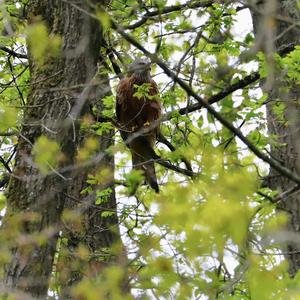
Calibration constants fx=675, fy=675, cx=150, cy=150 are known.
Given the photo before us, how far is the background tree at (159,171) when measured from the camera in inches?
118

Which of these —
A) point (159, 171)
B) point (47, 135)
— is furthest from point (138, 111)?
point (47, 135)

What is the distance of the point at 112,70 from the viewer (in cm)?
629

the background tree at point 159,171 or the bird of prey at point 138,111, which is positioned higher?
the bird of prey at point 138,111

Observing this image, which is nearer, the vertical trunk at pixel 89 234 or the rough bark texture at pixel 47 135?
the rough bark texture at pixel 47 135

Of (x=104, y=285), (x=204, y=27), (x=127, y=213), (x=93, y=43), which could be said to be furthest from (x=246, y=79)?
(x=104, y=285)

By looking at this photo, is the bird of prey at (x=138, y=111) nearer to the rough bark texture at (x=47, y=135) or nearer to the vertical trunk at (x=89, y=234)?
the vertical trunk at (x=89, y=234)

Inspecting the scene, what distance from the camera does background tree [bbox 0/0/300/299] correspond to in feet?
9.84

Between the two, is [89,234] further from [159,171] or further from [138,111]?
[138,111]

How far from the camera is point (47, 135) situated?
4.06m

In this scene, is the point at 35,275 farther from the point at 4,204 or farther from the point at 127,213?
the point at 127,213

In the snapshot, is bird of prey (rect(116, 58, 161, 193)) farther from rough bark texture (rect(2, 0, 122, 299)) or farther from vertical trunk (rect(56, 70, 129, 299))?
rough bark texture (rect(2, 0, 122, 299))

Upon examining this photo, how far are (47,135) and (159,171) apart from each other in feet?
6.86

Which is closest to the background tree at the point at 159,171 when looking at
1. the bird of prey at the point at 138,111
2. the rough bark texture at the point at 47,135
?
the rough bark texture at the point at 47,135

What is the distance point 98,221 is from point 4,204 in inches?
101
